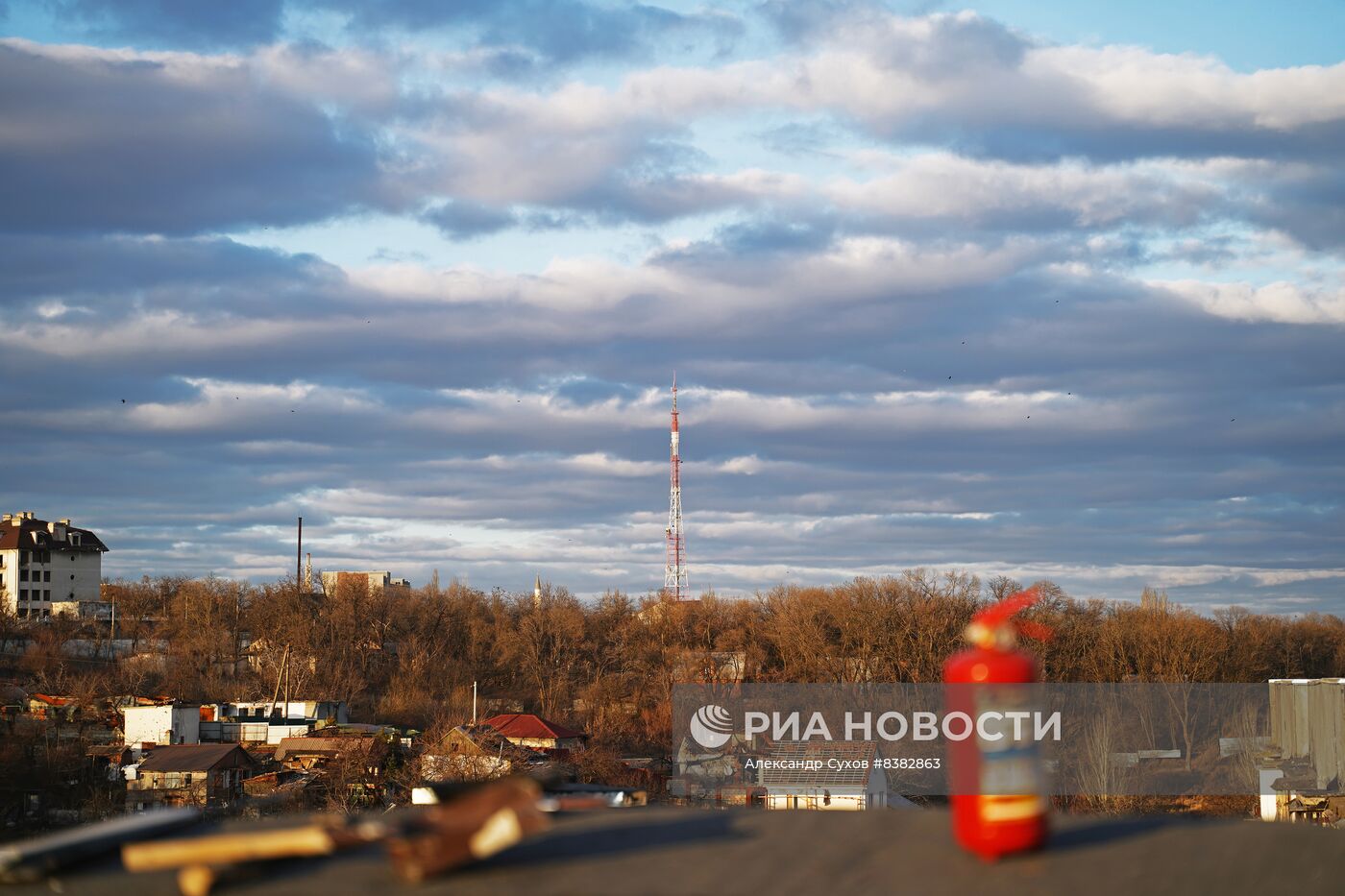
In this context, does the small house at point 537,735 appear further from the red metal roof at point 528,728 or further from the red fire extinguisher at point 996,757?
the red fire extinguisher at point 996,757

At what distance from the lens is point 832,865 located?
5.25 m

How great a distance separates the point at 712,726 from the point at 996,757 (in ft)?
188

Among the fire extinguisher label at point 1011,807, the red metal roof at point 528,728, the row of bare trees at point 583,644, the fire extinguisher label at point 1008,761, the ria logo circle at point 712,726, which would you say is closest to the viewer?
the fire extinguisher label at point 1008,761

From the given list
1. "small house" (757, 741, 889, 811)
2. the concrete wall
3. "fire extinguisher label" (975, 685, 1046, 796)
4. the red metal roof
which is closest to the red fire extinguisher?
"fire extinguisher label" (975, 685, 1046, 796)

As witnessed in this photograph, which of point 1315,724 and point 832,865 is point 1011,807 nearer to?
point 832,865

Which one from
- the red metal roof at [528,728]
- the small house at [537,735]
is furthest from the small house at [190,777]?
the red metal roof at [528,728]

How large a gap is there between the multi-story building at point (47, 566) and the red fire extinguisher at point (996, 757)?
4147 inches

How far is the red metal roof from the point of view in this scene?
56.3 m

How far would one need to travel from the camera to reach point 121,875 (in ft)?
17.3

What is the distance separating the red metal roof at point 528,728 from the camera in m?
56.3

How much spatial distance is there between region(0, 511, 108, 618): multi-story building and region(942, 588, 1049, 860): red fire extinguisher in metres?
105

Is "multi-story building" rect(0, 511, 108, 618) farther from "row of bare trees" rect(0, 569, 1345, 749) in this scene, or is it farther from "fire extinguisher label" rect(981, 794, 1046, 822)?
"fire extinguisher label" rect(981, 794, 1046, 822)

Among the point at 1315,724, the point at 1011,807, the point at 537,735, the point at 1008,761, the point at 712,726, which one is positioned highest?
the point at 1008,761

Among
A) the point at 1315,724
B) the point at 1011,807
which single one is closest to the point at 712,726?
the point at 1315,724
